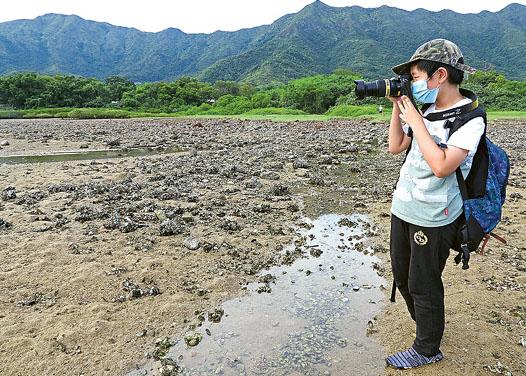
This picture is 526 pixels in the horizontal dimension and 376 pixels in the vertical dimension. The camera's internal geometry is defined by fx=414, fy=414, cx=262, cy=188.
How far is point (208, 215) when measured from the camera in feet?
27.6

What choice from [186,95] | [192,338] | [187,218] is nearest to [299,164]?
[187,218]

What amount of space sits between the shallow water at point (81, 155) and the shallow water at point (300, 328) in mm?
13881

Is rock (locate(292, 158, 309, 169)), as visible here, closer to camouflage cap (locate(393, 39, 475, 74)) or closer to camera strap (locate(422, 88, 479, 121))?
camera strap (locate(422, 88, 479, 121))

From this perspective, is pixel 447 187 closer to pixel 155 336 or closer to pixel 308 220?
pixel 155 336

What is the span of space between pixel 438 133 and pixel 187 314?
3372mm

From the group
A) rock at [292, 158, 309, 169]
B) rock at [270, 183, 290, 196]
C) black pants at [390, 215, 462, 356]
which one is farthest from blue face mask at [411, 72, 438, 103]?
rock at [292, 158, 309, 169]

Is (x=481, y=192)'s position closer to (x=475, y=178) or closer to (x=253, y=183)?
(x=475, y=178)

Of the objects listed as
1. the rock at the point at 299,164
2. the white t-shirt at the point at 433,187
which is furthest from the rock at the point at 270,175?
the white t-shirt at the point at 433,187

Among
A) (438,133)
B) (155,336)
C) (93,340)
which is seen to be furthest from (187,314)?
(438,133)

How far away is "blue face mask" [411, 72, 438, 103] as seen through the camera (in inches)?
126

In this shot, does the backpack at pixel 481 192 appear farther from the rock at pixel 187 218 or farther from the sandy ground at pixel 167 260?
the rock at pixel 187 218

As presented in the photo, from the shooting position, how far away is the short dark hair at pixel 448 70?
310 cm

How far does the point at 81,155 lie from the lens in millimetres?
18562

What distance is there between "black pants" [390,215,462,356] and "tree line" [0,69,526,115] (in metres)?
56.6
